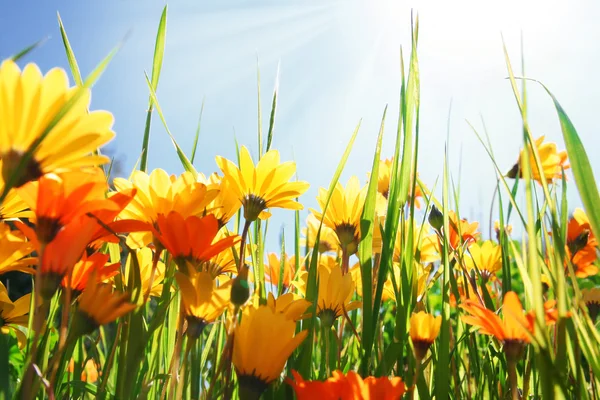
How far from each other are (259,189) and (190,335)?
0.89 feet

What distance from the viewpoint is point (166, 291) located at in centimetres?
61

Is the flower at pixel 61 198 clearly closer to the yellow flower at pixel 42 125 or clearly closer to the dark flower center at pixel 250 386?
the yellow flower at pixel 42 125

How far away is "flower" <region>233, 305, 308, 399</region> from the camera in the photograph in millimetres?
505

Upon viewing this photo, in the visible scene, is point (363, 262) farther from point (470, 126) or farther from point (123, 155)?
point (123, 155)

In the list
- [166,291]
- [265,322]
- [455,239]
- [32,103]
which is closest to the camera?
[32,103]

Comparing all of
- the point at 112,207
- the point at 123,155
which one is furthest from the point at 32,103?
the point at 123,155

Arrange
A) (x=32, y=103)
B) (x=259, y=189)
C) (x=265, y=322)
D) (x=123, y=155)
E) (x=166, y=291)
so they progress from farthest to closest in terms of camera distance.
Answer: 1. (x=123, y=155)
2. (x=259, y=189)
3. (x=166, y=291)
4. (x=265, y=322)
5. (x=32, y=103)

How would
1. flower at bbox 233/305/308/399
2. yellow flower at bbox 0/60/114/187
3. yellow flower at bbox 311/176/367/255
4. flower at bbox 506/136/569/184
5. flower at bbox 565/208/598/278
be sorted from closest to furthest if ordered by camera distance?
1. yellow flower at bbox 0/60/114/187
2. flower at bbox 233/305/308/399
3. yellow flower at bbox 311/176/367/255
4. flower at bbox 565/208/598/278
5. flower at bbox 506/136/569/184

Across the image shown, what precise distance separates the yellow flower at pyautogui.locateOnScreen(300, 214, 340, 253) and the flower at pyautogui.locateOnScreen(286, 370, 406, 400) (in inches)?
24.5

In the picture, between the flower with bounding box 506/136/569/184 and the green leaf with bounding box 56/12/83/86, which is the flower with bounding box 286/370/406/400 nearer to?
the green leaf with bounding box 56/12/83/86

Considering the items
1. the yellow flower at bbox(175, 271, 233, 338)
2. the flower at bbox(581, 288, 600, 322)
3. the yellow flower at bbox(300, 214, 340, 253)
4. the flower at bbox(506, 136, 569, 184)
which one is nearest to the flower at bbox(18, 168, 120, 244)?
the yellow flower at bbox(175, 271, 233, 338)

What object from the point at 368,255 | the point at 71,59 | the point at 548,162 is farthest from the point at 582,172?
the point at 548,162

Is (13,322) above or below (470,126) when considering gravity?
below

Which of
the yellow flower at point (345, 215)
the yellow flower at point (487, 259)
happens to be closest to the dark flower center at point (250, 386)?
the yellow flower at point (345, 215)
